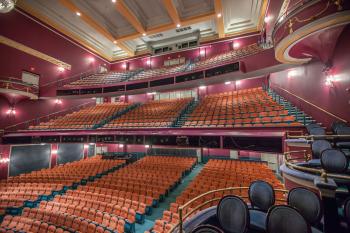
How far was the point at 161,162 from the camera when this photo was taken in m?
10.1

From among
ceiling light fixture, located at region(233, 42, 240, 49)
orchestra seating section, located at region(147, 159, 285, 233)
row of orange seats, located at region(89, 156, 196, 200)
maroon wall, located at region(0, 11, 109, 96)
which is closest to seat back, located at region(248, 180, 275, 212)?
orchestra seating section, located at region(147, 159, 285, 233)

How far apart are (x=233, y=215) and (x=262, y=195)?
2.36 feet

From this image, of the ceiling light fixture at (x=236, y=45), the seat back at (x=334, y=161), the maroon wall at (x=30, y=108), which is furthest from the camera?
the ceiling light fixture at (x=236, y=45)

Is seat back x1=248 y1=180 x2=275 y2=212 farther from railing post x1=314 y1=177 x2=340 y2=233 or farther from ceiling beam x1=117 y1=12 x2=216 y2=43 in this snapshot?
ceiling beam x1=117 y1=12 x2=216 y2=43

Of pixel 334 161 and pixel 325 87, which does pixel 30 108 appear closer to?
pixel 334 161

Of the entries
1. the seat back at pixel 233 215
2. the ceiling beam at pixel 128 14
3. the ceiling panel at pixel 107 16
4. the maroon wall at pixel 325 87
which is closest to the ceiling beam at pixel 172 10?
the ceiling beam at pixel 128 14

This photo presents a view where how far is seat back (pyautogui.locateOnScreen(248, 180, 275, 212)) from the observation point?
2508 mm

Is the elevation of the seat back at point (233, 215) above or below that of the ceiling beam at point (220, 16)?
below

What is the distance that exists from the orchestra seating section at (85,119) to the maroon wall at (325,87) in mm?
10447

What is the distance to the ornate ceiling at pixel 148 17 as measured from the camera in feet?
33.9

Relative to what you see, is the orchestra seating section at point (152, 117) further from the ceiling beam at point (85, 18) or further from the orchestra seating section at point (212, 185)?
the ceiling beam at point (85, 18)

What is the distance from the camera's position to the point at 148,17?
11891mm

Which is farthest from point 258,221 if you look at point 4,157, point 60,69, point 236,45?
point 60,69

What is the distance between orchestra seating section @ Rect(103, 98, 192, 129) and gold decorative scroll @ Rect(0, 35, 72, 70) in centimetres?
651
